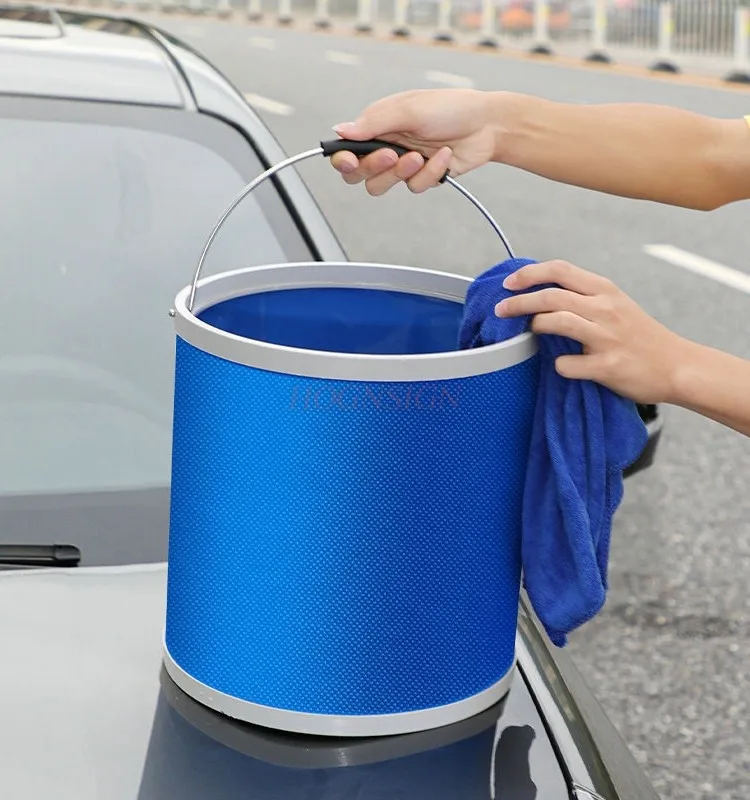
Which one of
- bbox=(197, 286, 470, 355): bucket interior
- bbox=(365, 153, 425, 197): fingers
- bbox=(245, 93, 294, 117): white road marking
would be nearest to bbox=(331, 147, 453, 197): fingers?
bbox=(365, 153, 425, 197): fingers

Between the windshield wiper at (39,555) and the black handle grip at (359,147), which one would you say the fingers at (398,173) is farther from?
the windshield wiper at (39,555)

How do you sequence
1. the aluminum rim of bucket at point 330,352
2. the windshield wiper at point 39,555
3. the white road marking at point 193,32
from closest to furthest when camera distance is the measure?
the aluminum rim of bucket at point 330,352, the windshield wiper at point 39,555, the white road marking at point 193,32

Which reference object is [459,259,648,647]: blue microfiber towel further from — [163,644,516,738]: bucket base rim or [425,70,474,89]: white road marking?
[425,70,474,89]: white road marking

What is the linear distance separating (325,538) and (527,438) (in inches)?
8.4

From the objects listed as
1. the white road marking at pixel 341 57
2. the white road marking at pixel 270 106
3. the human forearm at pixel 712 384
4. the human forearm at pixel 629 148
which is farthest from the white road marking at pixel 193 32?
the human forearm at pixel 712 384

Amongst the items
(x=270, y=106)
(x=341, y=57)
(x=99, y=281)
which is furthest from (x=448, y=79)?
(x=99, y=281)

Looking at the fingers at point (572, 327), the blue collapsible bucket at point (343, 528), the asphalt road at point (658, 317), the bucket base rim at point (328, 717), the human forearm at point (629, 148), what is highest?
the human forearm at point (629, 148)

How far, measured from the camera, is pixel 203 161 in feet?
6.69

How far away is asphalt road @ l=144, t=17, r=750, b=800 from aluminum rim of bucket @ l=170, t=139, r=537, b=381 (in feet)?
5.36

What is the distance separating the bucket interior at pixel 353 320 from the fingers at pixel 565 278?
0.19 metres

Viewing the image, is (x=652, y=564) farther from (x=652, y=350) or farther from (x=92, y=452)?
(x=652, y=350)

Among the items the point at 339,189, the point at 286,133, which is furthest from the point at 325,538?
the point at 286,133

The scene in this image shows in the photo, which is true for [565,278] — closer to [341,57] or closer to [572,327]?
[572,327]

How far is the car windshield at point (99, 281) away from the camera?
1.74 meters
